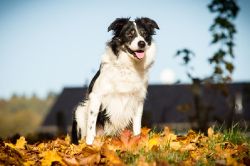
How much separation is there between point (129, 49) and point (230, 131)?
1867 millimetres

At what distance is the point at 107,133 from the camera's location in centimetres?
716

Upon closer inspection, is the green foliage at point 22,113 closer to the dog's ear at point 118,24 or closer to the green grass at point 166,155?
the dog's ear at point 118,24

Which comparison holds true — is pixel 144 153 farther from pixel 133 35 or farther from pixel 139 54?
pixel 133 35

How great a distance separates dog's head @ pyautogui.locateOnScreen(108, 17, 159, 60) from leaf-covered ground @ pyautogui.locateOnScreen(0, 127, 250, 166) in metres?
1.44

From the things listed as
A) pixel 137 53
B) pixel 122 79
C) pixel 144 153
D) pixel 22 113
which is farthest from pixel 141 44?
pixel 22 113

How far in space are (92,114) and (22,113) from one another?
129 meters

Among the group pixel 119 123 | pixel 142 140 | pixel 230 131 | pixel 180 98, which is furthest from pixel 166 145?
pixel 180 98

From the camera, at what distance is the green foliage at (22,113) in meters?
115

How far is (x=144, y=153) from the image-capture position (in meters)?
4.93

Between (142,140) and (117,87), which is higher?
(117,87)

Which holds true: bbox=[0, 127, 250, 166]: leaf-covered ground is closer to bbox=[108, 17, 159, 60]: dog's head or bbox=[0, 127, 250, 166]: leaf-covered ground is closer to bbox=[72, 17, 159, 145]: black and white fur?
bbox=[72, 17, 159, 145]: black and white fur

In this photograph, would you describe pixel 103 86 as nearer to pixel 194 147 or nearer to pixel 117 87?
pixel 117 87

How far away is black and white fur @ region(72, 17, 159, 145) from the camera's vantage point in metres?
6.68

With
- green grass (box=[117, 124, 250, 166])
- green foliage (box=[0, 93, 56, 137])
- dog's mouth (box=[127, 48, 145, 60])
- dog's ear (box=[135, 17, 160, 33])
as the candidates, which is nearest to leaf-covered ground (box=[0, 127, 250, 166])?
green grass (box=[117, 124, 250, 166])
